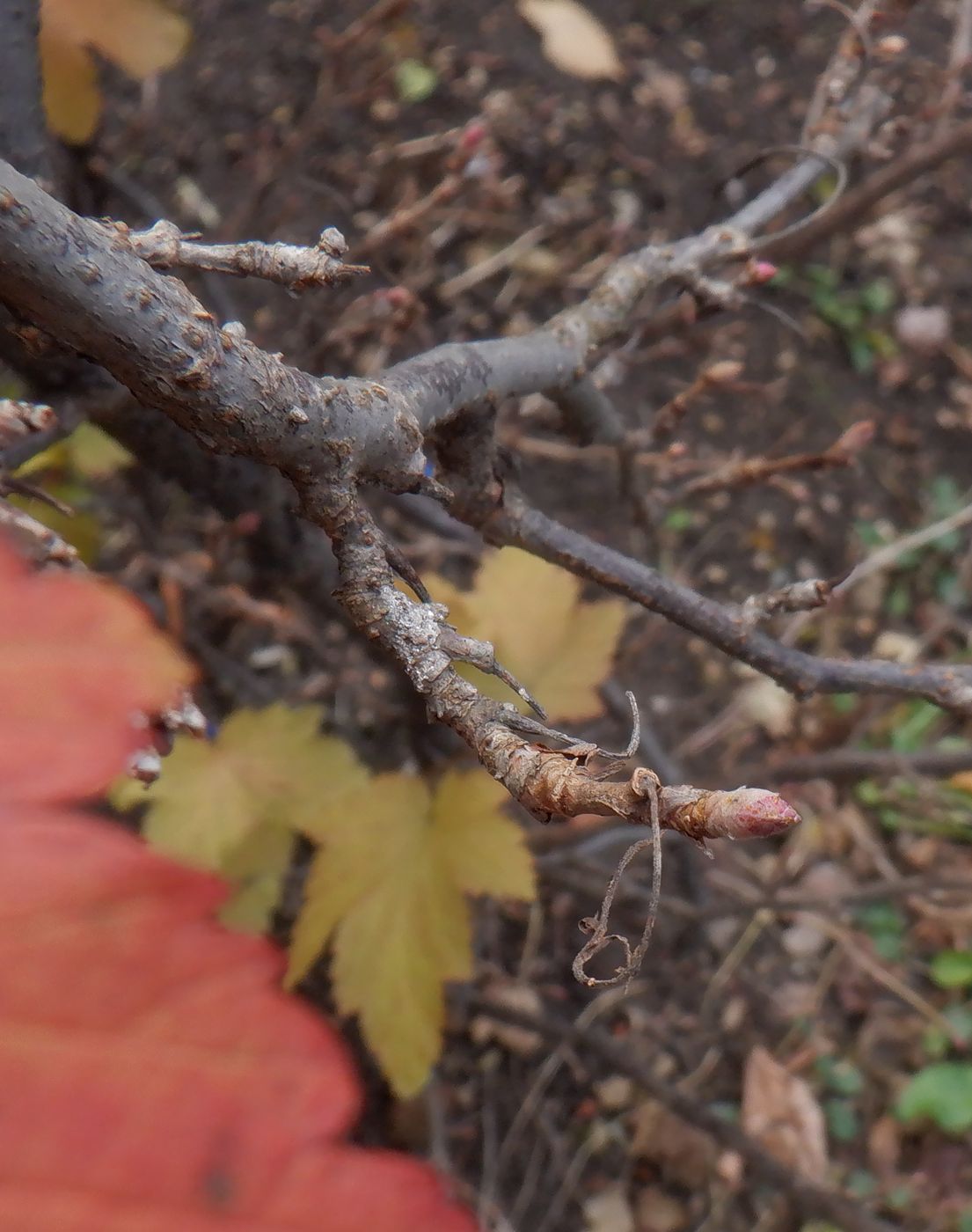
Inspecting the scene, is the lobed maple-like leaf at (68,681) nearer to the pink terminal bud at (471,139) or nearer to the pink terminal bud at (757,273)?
the pink terminal bud at (757,273)

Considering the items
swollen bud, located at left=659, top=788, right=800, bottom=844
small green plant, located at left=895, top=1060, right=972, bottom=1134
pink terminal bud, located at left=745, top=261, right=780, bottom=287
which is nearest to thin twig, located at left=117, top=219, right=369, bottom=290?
swollen bud, located at left=659, top=788, right=800, bottom=844

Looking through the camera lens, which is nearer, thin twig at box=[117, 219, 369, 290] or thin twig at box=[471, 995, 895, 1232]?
thin twig at box=[117, 219, 369, 290]

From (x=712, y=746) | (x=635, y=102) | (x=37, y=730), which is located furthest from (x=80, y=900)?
(x=635, y=102)

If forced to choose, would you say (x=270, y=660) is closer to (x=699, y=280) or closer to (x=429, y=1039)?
(x=429, y=1039)

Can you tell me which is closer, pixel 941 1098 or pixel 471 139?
pixel 471 139

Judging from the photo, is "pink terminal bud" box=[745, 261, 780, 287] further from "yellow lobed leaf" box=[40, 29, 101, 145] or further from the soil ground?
"yellow lobed leaf" box=[40, 29, 101, 145]

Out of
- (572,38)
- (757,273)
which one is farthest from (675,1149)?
(572,38)

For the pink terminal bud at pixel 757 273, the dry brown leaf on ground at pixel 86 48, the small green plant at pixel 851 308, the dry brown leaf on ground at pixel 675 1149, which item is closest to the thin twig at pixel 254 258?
the pink terminal bud at pixel 757 273

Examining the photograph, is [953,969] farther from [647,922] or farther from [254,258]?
[254,258]
